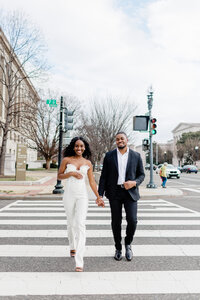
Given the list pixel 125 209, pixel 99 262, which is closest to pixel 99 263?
pixel 99 262

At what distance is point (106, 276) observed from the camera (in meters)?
3.66

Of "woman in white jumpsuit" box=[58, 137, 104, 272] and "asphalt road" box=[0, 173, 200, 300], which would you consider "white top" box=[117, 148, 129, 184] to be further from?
"asphalt road" box=[0, 173, 200, 300]

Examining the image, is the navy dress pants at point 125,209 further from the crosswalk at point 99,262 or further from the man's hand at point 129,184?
the crosswalk at point 99,262

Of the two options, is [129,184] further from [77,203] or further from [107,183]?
[77,203]

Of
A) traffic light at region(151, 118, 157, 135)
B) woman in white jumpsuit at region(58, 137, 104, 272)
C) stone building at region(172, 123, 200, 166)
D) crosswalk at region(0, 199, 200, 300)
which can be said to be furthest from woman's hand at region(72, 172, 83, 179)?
stone building at region(172, 123, 200, 166)

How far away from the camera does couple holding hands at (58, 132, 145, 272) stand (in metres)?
3.91

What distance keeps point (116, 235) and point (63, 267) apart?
87cm

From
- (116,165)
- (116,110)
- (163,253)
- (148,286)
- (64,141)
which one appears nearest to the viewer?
(148,286)

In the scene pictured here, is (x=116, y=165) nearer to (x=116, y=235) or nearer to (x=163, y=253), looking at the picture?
(x=116, y=235)

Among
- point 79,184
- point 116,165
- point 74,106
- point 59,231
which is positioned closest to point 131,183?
point 116,165

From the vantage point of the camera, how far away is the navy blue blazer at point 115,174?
423cm

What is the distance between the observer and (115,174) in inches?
167

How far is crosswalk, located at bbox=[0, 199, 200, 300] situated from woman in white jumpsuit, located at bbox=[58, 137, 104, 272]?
402 millimetres

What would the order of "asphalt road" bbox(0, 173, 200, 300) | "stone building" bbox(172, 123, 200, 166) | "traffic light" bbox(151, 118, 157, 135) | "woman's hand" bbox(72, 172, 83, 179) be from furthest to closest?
1. "stone building" bbox(172, 123, 200, 166)
2. "traffic light" bbox(151, 118, 157, 135)
3. "woman's hand" bbox(72, 172, 83, 179)
4. "asphalt road" bbox(0, 173, 200, 300)
